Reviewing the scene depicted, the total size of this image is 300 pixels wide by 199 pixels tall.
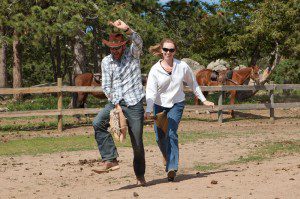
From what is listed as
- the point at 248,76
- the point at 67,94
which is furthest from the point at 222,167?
the point at 67,94

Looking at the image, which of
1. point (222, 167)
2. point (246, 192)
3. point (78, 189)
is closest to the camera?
point (246, 192)

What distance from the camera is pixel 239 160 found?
12023 mm

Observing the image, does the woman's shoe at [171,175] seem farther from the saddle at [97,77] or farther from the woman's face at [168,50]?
the saddle at [97,77]

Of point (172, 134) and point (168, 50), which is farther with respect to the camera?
point (172, 134)

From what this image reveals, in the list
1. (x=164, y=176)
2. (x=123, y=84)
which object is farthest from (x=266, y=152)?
(x=123, y=84)

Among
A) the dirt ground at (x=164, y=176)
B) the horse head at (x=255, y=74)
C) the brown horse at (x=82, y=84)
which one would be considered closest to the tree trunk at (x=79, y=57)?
the brown horse at (x=82, y=84)

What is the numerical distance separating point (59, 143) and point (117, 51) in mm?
8047

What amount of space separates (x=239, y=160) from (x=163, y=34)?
12.3 meters

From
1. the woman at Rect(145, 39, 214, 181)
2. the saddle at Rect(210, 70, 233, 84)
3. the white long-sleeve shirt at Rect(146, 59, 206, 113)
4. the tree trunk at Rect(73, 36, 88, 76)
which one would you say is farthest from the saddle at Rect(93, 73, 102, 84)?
the white long-sleeve shirt at Rect(146, 59, 206, 113)

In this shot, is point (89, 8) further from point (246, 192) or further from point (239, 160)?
point (246, 192)

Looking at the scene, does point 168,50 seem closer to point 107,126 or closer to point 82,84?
point 107,126

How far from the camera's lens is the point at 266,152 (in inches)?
516

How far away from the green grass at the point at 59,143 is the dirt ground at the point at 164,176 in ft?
2.62

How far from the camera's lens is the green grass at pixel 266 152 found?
11.5m
